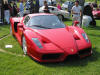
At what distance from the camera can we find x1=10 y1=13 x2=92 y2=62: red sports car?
493 centimetres

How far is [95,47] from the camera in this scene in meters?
6.69

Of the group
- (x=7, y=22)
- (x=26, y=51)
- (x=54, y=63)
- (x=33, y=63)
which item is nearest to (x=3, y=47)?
(x=26, y=51)

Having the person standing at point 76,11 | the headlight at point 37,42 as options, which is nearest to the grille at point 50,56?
the headlight at point 37,42

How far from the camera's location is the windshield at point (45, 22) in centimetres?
617

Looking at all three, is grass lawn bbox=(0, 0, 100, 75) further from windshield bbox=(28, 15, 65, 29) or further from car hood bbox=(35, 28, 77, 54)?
windshield bbox=(28, 15, 65, 29)

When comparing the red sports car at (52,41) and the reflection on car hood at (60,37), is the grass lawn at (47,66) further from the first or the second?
the reflection on car hood at (60,37)

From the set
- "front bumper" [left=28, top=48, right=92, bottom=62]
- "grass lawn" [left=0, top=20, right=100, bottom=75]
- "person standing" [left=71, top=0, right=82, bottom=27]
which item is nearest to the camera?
"grass lawn" [left=0, top=20, right=100, bottom=75]

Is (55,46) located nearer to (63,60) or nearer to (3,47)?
(63,60)

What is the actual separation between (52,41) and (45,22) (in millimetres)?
1319

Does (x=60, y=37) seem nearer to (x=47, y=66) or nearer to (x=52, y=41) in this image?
(x=52, y=41)

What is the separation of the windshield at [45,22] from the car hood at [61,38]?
321 millimetres

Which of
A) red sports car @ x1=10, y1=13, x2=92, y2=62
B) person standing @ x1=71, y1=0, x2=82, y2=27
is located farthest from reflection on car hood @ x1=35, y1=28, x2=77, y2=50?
person standing @ x1=71, y1=0, x2=82, y2=27

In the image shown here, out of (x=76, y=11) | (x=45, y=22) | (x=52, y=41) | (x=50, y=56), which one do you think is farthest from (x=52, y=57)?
(x=76, y=11)

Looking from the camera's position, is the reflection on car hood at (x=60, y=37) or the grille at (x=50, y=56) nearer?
the grille at (x=50, y=56)
